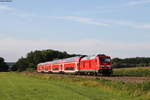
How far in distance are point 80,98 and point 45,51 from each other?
154m

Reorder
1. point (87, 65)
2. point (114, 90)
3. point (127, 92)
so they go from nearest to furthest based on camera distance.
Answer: point (127, 92) → point (114, 90) → point (87, 65)

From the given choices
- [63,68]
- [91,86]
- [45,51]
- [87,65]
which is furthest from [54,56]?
[91,86]

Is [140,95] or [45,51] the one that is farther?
[45,51]

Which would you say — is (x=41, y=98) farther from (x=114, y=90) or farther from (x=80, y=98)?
(x=114, y=90)

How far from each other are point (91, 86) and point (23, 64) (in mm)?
153124

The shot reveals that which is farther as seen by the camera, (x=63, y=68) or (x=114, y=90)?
(x=63, y=68)

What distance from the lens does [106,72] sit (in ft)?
163

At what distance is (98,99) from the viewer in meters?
19.1

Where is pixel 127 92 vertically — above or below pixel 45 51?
below

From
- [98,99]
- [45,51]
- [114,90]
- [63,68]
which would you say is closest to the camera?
[98,99]

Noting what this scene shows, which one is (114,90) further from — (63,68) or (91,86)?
(63,68)

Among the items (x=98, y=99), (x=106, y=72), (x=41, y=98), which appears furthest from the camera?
(x=106, y=72)

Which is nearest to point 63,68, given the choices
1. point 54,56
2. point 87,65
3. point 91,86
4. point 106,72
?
point 87,65

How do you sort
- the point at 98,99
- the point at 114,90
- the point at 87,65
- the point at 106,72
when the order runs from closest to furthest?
the point at 98,99 → the point at 114,90 → the point at 106,72 → the point at 87,65
